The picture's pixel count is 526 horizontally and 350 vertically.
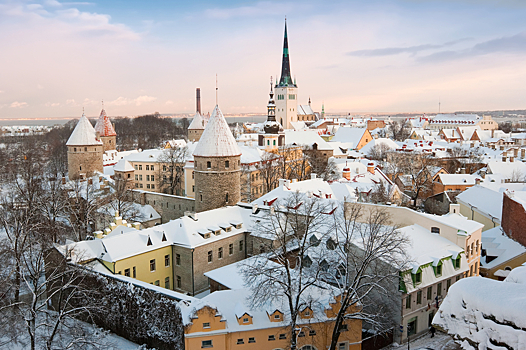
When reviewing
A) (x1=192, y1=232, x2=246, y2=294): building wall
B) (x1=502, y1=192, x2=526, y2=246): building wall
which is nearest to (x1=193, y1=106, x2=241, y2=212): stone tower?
(x1=192, y1=232, x2=246, y2=294): building wall

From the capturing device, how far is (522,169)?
48.7m

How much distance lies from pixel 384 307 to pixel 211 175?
1542cm

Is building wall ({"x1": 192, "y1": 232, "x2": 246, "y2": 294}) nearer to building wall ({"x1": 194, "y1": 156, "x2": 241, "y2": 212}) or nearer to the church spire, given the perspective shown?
building wall ({"x1": 194, "y1": 156, "x2": 241, "y2": 212})

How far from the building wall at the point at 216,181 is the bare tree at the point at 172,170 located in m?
17.3

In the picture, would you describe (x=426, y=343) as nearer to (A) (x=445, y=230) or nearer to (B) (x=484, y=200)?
(A) (x=445, y=230)

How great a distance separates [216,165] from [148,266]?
9.09 metres

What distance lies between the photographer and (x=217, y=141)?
30750 millimetres

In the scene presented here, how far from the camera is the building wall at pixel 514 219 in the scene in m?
26.9

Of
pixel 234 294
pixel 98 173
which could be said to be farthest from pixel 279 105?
pixel 234 294

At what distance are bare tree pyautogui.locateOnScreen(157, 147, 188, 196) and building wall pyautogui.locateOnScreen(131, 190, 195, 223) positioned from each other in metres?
8.39

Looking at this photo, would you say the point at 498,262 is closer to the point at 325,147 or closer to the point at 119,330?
the point at 119,330

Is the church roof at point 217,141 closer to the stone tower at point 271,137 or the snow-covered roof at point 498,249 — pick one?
the snow-covered roof at point 498,249

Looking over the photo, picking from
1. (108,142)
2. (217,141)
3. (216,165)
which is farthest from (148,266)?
(108,142)

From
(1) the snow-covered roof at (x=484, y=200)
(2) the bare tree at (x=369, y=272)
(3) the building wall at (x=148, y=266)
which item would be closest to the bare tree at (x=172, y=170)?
(3) the building wall at (x=148, y=266)
